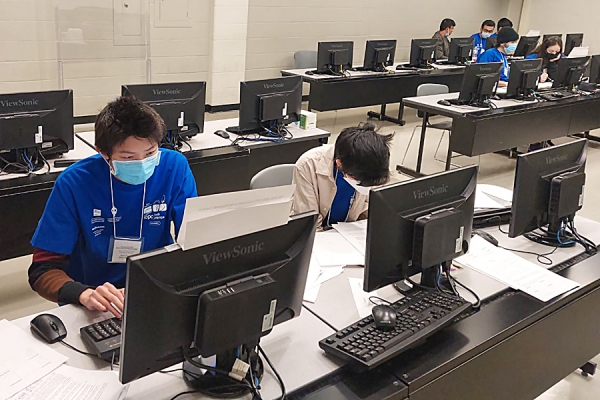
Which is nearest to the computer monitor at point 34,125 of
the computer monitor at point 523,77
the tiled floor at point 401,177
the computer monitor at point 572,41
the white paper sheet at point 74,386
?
the tiled floor at point 401,177

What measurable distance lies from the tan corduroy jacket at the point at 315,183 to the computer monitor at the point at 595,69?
16.3ft

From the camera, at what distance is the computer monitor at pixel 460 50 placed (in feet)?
23.9

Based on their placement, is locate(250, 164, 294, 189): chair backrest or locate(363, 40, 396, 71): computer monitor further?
locate(363, 40, 396, 71): computer monitor

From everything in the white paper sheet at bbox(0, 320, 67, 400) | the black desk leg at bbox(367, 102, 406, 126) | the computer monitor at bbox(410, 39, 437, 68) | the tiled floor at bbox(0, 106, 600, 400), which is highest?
the computer monitor at bbox(410, 39, 437, 68)

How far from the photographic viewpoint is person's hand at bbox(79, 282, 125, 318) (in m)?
1.50

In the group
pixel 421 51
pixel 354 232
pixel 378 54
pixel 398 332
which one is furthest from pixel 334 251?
pixel 421 51

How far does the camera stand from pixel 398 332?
149 cm

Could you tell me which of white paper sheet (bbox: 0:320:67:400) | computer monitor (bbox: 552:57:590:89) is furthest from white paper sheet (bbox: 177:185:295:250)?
computer monitor (bbox: 552:57:590:89)

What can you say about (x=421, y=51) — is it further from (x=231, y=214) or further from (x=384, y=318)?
(x=231, y=214)

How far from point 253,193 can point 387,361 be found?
61 cm

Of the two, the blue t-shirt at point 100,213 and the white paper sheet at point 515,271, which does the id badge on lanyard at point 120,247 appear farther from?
the white paper sheet at point 515,271

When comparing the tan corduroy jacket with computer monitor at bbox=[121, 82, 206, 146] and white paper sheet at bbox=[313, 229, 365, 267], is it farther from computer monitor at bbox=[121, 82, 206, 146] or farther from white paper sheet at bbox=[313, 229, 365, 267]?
computer monitor at bbox=[121, 82, 206, 146]

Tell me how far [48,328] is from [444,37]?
24.1ft

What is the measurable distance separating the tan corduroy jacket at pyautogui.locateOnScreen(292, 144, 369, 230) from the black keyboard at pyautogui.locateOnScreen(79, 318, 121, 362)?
0.99 m
